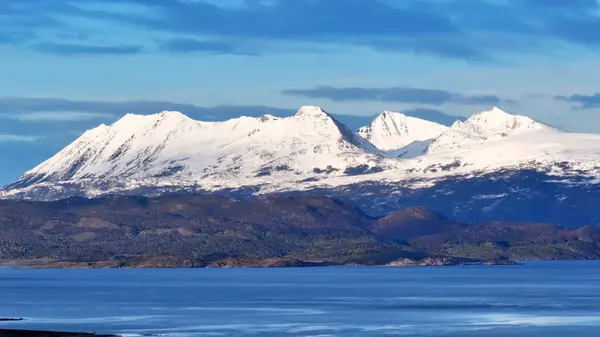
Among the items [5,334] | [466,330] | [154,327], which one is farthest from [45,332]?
[466,330]

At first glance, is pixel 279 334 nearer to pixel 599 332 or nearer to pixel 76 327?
pixel 76 327

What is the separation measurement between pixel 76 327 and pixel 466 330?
50.6 m

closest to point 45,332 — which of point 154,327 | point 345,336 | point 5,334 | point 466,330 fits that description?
point 5,334

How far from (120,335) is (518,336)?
48436mm

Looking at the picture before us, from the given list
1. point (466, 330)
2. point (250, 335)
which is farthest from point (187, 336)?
point (466, 330)

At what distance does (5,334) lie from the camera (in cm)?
17200

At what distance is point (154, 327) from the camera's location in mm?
197000

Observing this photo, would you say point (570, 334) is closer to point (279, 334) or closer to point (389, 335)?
point (389, 335)

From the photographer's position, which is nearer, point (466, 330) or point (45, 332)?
point (45, 332)

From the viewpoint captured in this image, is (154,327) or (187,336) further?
(154,327)

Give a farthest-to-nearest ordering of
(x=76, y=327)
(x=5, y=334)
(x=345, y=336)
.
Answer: (x=76, y=327) → (x=345, y=336) → (x=5, y=334)

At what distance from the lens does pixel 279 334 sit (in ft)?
615

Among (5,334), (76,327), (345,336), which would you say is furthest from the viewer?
(76,327)

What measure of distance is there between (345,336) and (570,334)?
1159 inches
